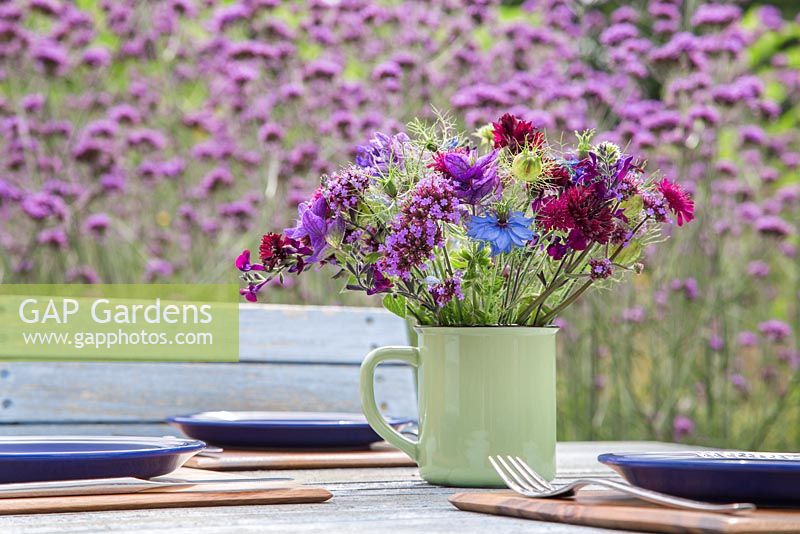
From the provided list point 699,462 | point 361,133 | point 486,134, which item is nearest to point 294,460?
point 486,134

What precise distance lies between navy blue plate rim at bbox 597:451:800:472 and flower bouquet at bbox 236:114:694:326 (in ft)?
0.53

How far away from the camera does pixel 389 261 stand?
0.93 m

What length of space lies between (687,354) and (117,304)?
1.92 metres

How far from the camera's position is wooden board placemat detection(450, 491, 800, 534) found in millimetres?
688

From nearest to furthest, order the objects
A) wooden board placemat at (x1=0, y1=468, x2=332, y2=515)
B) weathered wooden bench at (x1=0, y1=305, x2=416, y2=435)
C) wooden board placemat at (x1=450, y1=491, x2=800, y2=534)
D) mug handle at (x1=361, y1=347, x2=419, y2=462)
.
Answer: wooden board placemat at (x1=450, y1=491, x2=800, y2=534), wooden board placemat at (x1=0, y1=468, x2=332, y2=515), mug handle at (x1=361, y1=347, x2=419, y2=462), weathered wooden bench at (x1=0, y1=305, x2=416, y2=435)

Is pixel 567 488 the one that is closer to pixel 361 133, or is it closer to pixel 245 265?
pixel 245 265

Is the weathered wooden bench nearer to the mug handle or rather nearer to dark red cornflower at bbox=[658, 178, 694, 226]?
the mug handle

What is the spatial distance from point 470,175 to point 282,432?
47 centimetres

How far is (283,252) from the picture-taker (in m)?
0.98

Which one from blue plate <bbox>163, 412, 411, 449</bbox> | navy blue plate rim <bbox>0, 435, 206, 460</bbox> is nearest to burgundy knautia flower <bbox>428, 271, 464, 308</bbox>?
navy blue plate rim <bbox>0, 435, 206, 460</bbox>

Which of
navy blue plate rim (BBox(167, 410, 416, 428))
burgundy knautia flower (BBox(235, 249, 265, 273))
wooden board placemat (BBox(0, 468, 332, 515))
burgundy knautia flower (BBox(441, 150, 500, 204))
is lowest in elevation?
wooden board placemat (BBox(0, 468, 332, 515))

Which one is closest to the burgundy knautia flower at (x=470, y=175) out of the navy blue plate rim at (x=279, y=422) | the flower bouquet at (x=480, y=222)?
the flower bouquet at (x=480, y=222)

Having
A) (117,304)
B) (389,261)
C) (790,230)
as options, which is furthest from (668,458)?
(790,230)

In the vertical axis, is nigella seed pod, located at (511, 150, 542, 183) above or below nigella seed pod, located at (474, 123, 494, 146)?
below
